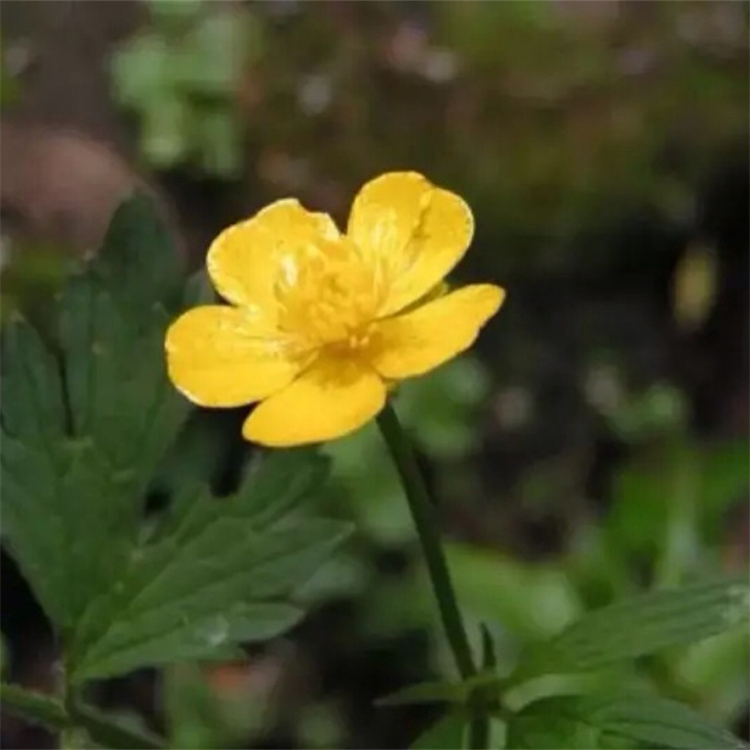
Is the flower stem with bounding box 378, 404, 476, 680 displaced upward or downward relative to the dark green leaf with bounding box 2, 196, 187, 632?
downward

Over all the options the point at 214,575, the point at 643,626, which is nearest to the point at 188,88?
the point at 214,575

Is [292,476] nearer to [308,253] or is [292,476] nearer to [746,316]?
[308,253]

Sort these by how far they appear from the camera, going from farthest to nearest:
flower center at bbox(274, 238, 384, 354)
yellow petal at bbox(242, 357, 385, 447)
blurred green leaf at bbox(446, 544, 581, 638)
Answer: blurred green leaf at bbox(446, 544, 581, 638), flower center at bbox(274, 238, 384, 354), yellow petal at bbox(242, 357, 385, 447)

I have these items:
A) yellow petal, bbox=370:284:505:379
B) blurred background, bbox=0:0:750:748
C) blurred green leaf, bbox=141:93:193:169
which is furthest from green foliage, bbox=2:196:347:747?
blurred green leaf, bbox=141:93:193:169

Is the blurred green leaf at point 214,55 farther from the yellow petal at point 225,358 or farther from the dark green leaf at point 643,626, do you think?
the dark green leaf at point 643,626

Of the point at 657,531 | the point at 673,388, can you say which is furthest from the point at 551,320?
the point at 657,531

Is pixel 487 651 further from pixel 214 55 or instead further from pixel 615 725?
pixel 214 55

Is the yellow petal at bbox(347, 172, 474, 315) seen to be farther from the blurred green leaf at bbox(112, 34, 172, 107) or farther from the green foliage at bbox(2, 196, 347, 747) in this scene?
the blurred green leaf at bbox(112, 34, 172, 107)
